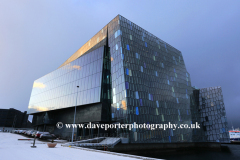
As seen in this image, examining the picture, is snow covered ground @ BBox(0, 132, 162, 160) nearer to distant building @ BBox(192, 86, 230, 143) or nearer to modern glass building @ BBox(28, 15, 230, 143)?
modern glass building @ BBox(28, 15, 230, 143)

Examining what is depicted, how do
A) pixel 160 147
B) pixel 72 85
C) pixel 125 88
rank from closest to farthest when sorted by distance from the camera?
pixel 125 88, pixel 160 147, pixel 72 85

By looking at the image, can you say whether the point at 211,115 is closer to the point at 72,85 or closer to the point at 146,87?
the point at 146,87

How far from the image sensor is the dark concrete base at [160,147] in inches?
1351

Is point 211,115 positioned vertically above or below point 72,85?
below

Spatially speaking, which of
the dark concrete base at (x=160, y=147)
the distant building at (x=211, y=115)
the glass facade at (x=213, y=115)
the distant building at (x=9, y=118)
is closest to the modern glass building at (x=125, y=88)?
the dark concrete base at (x=160, y=147)

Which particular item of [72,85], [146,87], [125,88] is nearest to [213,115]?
[146,87]

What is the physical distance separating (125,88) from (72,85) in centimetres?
2221

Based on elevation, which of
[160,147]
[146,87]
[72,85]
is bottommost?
[160,147]

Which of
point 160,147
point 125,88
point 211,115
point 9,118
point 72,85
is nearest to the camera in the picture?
point 125,88

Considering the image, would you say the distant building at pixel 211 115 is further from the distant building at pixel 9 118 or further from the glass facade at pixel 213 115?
the distant building at pixel 9 118

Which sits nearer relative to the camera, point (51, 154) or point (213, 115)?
point (51, 154)

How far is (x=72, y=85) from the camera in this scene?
53.8m

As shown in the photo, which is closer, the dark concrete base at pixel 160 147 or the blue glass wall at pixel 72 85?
the dark concrete base at pixel 160 147

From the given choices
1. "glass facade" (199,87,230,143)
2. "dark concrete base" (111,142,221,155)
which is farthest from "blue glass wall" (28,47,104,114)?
"glass facade" (199,87,230,143)
